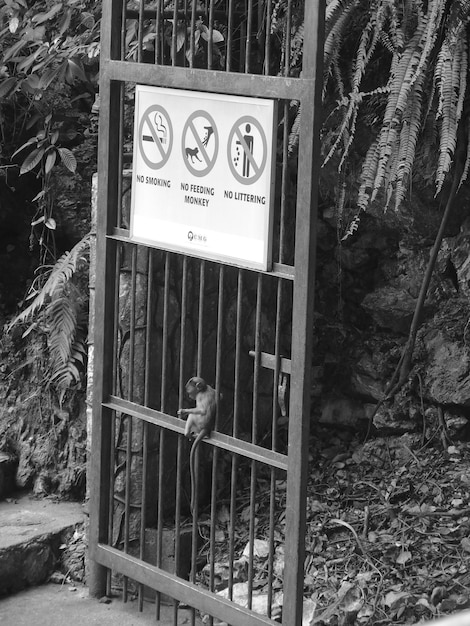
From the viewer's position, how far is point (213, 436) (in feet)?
13.3

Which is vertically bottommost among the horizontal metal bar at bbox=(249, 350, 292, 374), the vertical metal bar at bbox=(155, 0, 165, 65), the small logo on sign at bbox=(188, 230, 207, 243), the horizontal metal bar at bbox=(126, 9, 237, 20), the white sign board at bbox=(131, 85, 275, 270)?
the horizontal metal bar at bbox=(249, 350, 292, 374)

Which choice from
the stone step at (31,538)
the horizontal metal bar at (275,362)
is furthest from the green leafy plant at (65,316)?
the horizontal metal bar at (275,362)

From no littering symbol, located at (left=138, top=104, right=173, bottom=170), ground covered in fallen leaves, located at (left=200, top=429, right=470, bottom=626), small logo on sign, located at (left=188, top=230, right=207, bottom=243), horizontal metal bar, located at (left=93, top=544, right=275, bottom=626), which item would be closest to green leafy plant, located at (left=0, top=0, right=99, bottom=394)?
no littering symbol, located at (left=138, top=104, right=173, bottom=170)

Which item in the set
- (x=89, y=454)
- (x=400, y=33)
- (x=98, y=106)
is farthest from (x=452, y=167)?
(x=89, y=454)

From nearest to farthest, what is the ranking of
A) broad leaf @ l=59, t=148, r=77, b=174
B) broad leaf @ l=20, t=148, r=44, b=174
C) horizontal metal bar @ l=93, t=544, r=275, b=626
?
horizontal metal bar @ l=93, t=544, r=275, b=626
broad leaf @ l=59, t=148, r=77, b=174
broad leaf @ l=20, t=148, r=44, b=174

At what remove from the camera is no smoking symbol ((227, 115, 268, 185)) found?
3684 mm

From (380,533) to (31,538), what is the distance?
5.21ft

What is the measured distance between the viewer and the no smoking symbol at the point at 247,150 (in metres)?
3.68

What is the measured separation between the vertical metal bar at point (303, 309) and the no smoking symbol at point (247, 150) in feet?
0.65

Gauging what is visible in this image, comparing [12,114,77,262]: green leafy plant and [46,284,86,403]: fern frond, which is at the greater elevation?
[12,114,77,262]: green leafy plant

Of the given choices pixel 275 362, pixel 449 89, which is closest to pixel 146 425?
pixel 275 362

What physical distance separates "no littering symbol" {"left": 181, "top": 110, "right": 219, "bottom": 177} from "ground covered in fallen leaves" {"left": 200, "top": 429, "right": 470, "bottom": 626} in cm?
173

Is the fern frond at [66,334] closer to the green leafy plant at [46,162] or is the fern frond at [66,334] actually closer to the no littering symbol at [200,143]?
the green leafy plant at [46,162]

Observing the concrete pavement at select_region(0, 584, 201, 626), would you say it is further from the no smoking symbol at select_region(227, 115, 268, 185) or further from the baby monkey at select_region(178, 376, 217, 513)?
the no smoking symbol at select_region(227, 115, 268, 185)
